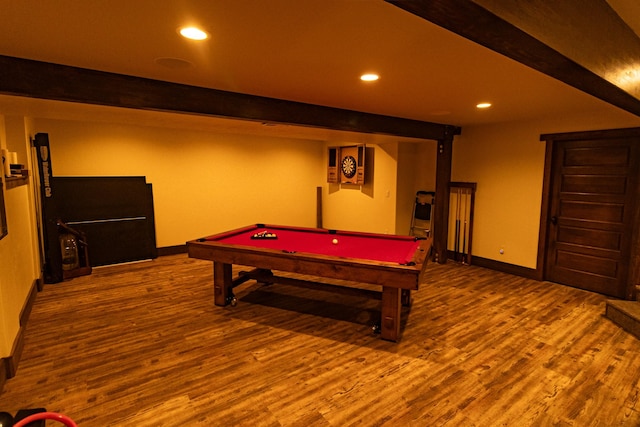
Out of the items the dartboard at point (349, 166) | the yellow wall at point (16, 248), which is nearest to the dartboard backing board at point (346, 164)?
the dartboard at point (349, 166)

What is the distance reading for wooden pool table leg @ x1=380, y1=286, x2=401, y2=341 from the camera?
3062mm

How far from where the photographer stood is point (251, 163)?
702cm

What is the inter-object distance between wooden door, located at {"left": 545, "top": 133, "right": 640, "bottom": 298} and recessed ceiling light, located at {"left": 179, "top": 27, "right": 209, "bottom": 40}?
15.6 feet

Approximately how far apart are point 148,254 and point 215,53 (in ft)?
15.3

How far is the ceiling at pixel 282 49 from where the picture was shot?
5.13 feet

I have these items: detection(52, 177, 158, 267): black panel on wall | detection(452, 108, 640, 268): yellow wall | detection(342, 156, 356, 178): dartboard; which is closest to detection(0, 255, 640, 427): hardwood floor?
detection(452, 108, 640, 268): yellow wall

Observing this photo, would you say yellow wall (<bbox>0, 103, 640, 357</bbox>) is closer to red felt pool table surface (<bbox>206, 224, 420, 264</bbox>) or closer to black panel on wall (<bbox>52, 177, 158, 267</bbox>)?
black panel on wall (<bbox>52, 177, 158, 267</bbox>)

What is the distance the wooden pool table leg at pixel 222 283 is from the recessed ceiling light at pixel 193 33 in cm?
250

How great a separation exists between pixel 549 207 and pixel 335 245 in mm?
3239

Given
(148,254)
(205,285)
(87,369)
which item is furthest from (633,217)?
(148,254)

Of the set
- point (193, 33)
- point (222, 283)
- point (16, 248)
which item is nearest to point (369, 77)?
point (193, 33)

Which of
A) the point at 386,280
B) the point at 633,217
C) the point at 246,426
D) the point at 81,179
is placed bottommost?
the point at 246,426

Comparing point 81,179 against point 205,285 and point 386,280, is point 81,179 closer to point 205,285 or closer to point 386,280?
point 205,285

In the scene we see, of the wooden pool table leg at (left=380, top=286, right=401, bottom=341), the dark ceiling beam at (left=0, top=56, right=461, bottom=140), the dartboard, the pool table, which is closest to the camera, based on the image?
the dark ceiling beam at (left=0, top=56, right=461, bottom=140)
